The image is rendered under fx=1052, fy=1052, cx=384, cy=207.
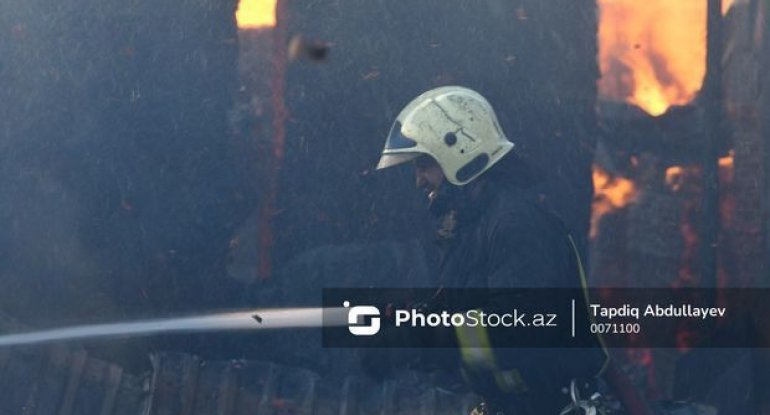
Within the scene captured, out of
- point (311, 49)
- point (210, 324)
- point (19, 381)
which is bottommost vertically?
point (19, 381)

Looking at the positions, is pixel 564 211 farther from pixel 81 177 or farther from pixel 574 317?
pixel 81 177

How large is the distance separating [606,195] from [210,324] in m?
2.03

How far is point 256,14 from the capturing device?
17.0 feet

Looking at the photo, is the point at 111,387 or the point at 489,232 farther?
the point at 111,387

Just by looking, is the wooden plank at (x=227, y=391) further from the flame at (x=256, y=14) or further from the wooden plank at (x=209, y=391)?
the flame at (x=256, y=14)

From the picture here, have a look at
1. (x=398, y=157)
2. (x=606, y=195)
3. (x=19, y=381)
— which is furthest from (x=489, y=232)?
(x=19, y=381)

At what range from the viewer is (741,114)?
193 inches

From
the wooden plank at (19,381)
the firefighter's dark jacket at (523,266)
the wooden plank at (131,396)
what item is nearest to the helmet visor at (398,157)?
the firefighter's dark jacket at (523,266)

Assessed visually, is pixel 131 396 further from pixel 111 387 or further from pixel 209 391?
pixel 209 391

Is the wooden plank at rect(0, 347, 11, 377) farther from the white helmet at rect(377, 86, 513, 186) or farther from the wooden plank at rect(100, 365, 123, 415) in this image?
the white helmet at rect(377, 86, 513, 186)

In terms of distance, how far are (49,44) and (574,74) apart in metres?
2.62

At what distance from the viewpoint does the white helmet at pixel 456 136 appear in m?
4.04

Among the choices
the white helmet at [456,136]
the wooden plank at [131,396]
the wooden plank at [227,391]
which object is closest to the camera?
the white helmet at [456,136]

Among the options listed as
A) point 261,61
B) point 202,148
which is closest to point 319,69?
point 261,61
